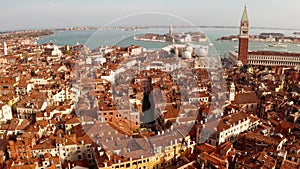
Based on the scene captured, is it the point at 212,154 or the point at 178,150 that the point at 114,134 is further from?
the point at 212,154

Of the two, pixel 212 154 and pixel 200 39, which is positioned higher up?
pixel 200 39

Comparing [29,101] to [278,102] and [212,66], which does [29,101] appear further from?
[212,66]

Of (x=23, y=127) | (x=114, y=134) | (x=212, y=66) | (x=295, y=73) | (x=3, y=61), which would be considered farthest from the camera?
(x=3, y=61)

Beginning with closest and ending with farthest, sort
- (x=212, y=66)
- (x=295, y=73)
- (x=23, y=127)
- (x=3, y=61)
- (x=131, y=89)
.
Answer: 1. (x=23, y=127)
2. (x=131, y=89)
3. (x=295, y=73)
4. (x=212, y=66)
5. (x=3, y=61)

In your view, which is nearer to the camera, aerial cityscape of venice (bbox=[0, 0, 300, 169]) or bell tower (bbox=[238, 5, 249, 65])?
aerial cityscape of venice (bbox=[0, 0, 300, 169])

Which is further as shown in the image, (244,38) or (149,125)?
(244,38)

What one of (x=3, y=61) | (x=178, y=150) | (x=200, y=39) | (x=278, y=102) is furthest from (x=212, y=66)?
(x=3, y=61)

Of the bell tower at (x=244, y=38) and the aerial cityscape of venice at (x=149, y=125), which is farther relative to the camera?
the bell tower at (x=244, y=38)

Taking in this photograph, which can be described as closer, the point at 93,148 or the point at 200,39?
the point at 93,148
